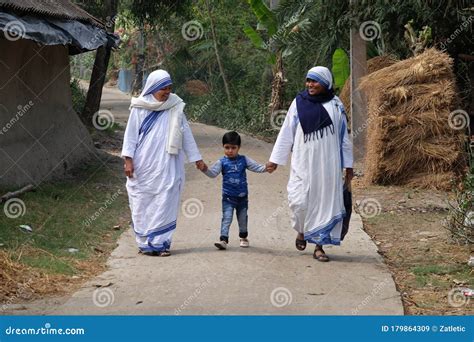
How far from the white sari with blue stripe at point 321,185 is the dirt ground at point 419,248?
Answer: 0.75 metres

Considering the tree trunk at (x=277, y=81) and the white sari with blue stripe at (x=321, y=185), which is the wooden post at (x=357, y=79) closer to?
the tree trunk at (x=277, y=81)

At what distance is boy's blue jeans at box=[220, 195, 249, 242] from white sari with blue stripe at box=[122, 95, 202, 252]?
Result: 482mm

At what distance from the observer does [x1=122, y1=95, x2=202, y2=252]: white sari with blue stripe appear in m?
8.38

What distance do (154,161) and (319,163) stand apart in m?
1.62

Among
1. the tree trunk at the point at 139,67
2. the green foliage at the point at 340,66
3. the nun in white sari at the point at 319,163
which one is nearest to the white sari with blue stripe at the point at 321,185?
the nun in white sari at the point at 319,163

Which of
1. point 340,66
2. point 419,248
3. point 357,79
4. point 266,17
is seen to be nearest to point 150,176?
point 419,248

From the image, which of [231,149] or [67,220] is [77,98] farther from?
[231,149]

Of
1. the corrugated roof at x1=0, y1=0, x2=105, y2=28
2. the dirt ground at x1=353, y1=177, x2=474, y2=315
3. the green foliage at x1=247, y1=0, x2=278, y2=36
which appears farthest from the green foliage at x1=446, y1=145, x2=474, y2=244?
the green foliage at x1=247, y1=0, x2=278, y2=36

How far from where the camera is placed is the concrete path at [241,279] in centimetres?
633

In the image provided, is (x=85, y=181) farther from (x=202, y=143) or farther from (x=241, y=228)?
(x=202, y=143)

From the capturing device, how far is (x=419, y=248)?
8969mm

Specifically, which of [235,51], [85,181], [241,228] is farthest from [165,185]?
[235,51]

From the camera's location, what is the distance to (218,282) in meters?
7.09

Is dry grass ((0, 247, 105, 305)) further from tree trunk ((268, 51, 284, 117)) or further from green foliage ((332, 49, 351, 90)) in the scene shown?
tree trunk ((268, 51, 284, 117))
